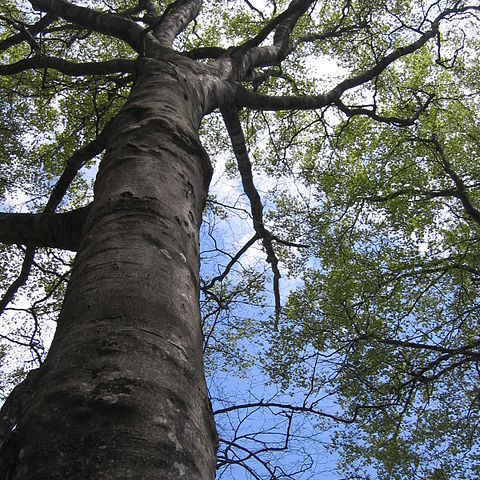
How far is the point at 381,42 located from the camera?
9.05 meters

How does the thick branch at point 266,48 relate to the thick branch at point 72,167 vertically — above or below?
above

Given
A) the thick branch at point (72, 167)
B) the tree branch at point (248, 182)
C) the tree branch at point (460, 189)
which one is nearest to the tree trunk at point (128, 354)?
the thick branch at point (72, 167)

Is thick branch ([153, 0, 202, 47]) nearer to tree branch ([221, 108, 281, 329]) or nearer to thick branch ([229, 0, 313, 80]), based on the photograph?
thick branch ([229, 0, 313, 80])

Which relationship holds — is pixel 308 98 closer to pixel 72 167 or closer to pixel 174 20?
pixel 174 20

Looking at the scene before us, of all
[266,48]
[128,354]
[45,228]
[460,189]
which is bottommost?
[128,354]

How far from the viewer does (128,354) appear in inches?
38.0

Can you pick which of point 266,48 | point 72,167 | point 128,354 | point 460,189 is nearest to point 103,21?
point 72,167

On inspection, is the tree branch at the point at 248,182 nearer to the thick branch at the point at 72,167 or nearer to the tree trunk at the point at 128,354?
the thick branch at the point at 72,167

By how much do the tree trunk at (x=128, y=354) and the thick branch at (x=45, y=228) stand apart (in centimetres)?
34

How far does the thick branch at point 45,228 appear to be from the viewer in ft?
6.80

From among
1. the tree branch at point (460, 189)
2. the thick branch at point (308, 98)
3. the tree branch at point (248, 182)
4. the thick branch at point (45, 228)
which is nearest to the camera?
the thick branch at point (45, 228)

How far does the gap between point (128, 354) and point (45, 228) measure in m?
1.48

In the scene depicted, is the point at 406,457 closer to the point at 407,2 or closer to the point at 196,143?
the point at 196,143

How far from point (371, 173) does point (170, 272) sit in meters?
8.13
